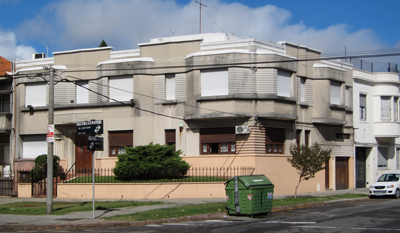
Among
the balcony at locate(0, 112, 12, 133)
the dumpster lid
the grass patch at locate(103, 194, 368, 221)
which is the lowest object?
the grass patch at locate(103, 194, 368, 221)

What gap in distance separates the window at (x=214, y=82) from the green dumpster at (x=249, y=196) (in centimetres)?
945

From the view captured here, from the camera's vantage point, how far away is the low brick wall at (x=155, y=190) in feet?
77.6

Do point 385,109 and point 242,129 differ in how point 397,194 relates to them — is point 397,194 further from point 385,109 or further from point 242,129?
point 385,109

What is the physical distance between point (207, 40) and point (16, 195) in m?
14.7

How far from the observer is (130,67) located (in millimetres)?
28375

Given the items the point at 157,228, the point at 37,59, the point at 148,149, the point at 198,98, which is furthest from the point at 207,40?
the point at 157,228

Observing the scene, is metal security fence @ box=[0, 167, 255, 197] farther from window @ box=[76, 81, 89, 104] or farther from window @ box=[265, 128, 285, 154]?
window @ box=[76, 81, 89, 104]

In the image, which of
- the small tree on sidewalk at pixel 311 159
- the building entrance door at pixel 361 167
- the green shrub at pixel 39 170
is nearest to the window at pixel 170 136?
the green shrub at pixel 39 170

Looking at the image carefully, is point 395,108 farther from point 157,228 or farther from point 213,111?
point 157,228

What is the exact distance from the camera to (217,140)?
89.1ft

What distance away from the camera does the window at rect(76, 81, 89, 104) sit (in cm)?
2992

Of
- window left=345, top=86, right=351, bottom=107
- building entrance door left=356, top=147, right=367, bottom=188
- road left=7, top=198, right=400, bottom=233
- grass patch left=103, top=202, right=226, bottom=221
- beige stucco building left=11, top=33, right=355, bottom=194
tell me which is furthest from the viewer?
building entrance door left=356, top=147, right=367, bottom=188

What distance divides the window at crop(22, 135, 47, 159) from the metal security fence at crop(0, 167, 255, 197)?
5.56ft

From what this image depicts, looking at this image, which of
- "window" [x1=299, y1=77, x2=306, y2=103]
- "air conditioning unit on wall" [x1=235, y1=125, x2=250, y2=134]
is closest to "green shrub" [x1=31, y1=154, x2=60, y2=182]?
"air conditioning unit on wall" [x1=235, y1=125, x2=250, y2=134]
